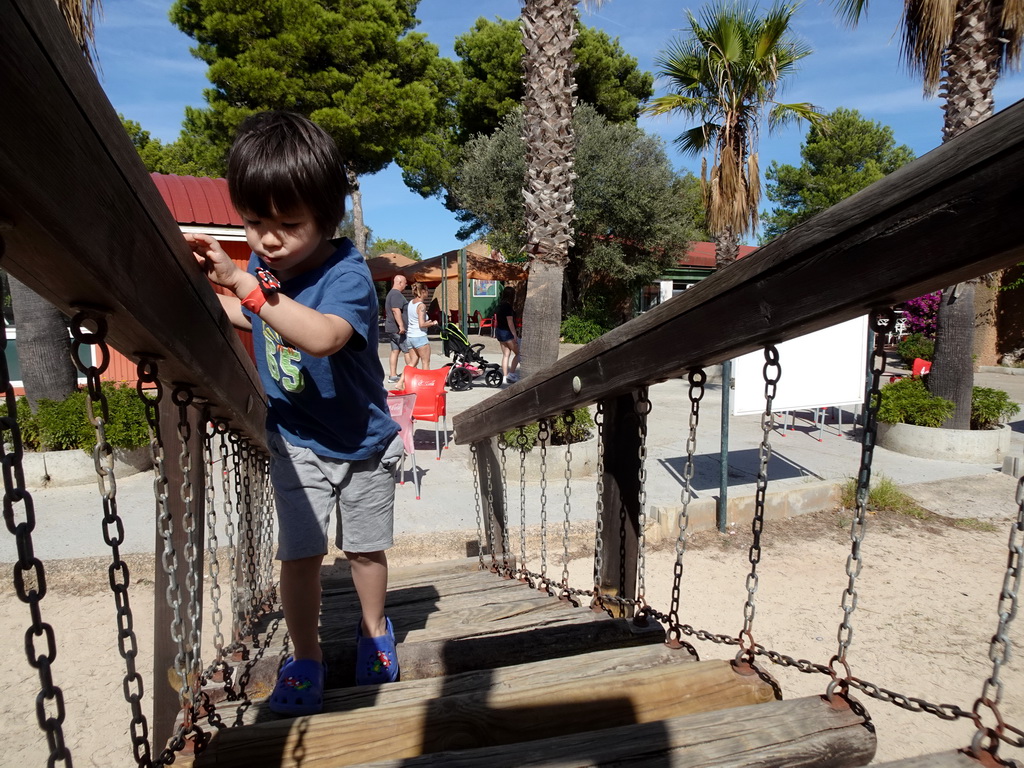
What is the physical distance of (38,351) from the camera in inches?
240

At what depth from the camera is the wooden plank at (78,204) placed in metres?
0.76

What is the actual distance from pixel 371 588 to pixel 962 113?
26.0ft

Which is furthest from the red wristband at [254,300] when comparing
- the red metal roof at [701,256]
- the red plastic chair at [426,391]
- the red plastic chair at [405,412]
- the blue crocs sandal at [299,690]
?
the red metal roof at [701,256]

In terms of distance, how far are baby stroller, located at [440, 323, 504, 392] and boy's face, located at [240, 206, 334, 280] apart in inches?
367

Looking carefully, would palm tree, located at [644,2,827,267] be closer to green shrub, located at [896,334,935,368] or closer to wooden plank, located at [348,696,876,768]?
green shrub, located at [896,334,935,368]

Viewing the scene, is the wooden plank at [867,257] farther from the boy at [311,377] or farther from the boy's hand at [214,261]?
the boy's hand at [214,261]

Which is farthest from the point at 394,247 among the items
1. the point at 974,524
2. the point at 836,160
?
the point at 974,524

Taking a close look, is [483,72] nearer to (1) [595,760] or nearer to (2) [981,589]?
(2) [981,589]

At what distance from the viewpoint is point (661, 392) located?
1158 cm

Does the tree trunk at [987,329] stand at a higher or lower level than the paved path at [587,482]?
higher

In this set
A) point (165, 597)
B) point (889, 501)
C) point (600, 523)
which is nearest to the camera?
point (165, 597)

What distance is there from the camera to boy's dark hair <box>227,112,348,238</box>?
159 centimetres

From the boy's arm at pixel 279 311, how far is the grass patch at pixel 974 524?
18.2 ft

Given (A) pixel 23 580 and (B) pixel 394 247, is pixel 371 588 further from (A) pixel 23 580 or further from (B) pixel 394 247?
(B) pixel 394 247
